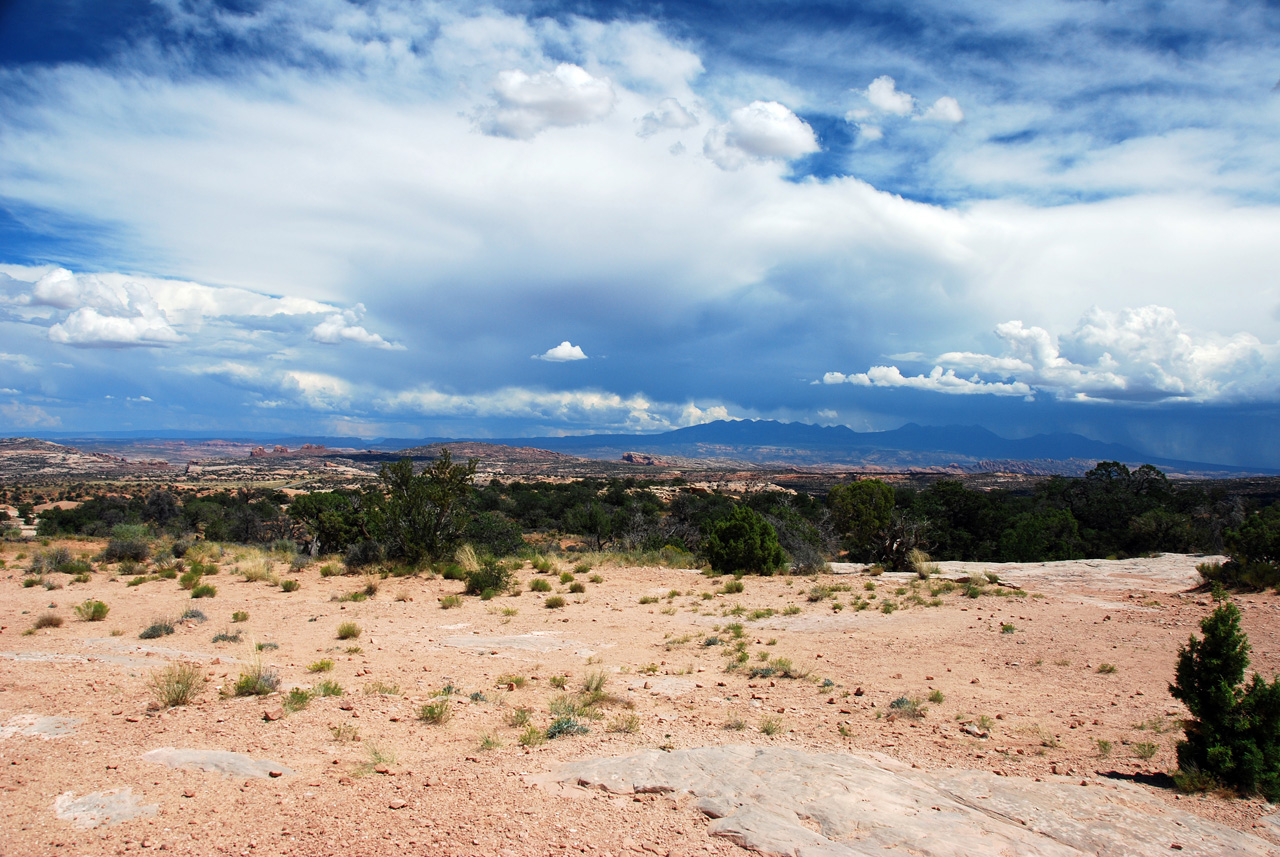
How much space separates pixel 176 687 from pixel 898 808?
8.16 meters

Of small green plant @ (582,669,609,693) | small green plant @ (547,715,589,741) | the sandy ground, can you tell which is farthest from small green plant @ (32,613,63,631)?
small green plant @ (547,715,589,741)

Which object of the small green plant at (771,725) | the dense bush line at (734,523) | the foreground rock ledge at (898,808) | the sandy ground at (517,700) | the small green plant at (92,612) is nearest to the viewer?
the foreground rock ledge at (898,808)

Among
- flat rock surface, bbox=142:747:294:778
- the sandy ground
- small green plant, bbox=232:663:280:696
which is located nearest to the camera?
the sandy ground

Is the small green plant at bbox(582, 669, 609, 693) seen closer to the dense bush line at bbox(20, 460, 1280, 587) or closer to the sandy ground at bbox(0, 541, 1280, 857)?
the sandy ground at bbox(0, 541, 1280, 857)

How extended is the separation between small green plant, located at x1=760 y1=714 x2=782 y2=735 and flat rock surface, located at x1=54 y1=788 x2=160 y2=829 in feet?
19.9

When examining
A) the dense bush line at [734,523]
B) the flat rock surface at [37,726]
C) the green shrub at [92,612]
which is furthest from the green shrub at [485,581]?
the flat rock surface at [37,726]

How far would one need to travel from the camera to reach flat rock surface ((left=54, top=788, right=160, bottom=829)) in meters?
4.95

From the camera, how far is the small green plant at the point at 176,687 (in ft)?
25.2

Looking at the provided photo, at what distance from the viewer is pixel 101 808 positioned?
5.13 m

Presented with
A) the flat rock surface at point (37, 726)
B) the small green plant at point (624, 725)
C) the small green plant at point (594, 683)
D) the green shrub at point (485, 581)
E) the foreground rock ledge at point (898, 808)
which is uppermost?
the foreground rock ledge at point (898, 808)

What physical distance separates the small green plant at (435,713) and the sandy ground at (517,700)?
141 mm

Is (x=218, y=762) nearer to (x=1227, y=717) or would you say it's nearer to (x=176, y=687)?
(x=176, y=687)

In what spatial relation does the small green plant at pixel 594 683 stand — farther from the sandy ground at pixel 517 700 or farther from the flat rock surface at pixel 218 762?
the flat rock surface at pixel 218 762

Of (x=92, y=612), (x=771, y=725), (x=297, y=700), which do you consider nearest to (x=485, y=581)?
(x=92, y=612)
